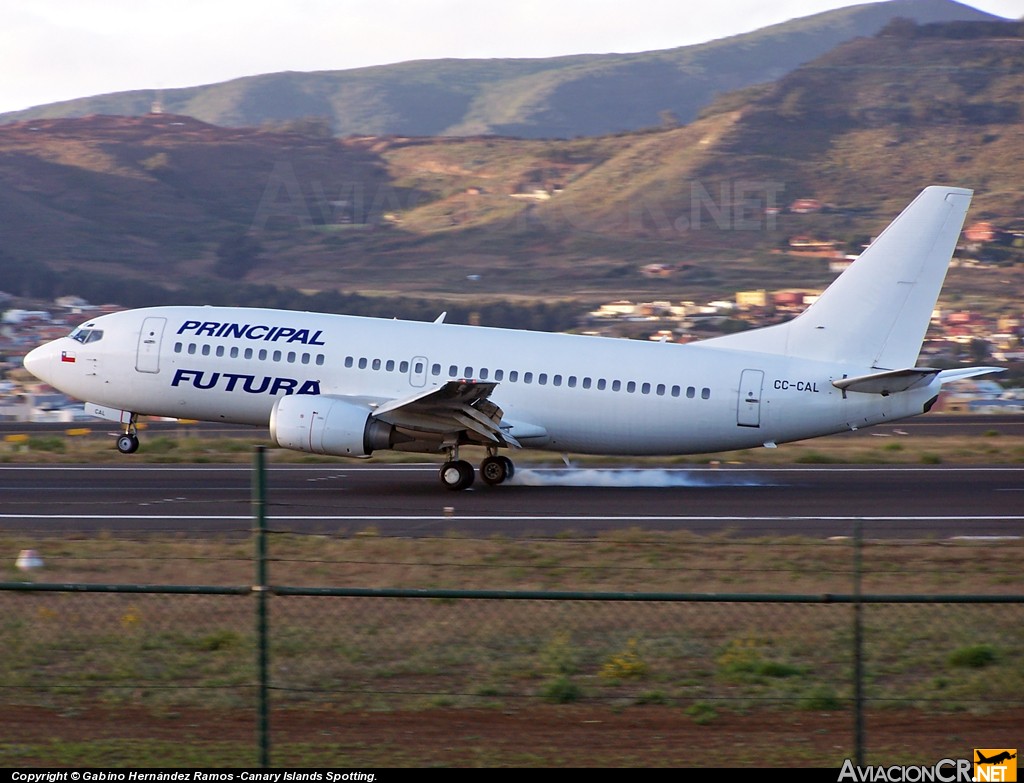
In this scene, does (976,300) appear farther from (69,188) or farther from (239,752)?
(239,752)

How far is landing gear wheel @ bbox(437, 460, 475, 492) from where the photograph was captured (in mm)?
22922

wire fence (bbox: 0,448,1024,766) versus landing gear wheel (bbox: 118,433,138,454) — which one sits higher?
landing gear wheel (bbox: 118,433,138,454)

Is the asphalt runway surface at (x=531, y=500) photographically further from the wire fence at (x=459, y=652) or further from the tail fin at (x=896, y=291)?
the wire fence at (x=459, y=652)

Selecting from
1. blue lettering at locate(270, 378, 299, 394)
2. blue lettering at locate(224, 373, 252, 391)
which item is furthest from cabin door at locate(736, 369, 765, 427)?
blue lettering at locate(224, 373, 252, 391)

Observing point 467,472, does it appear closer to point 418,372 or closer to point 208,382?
point 418,372

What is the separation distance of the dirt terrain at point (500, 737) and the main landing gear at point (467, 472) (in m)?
→ 13.5

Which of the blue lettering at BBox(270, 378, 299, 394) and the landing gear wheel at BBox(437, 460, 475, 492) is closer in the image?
the landing gear wheel at BBox(437, 460, 475, 492)

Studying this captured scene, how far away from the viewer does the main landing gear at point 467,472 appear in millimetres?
22953

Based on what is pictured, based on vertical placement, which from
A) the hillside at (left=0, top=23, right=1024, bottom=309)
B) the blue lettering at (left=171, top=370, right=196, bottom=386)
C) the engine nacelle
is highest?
the hillside at (left=0, top=23, right=1024, bottom=309)

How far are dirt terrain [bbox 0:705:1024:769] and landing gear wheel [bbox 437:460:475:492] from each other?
13.4 meters

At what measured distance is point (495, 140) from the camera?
126562 mm

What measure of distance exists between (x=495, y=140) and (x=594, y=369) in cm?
10618

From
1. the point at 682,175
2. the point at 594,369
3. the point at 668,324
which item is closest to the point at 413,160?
the point at 682,175

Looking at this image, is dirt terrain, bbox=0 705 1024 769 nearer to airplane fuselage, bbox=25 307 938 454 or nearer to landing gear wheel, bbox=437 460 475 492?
landing gear wheel, bbox=437 460 475 492
